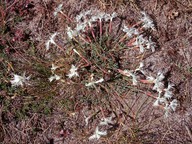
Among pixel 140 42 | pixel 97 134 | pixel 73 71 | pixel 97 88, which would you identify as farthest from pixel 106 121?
pixel 140 42

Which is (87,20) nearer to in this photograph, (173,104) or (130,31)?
(130,31)

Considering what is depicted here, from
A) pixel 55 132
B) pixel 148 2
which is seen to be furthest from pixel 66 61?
pixel 148 2

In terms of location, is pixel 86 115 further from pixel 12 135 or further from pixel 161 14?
pixel 161 14

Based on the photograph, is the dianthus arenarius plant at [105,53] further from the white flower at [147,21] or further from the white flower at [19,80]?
the white flower at [19,80]

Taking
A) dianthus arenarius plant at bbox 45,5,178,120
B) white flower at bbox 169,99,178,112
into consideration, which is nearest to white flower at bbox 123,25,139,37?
dianthus arenarius plant at bbox 45,5,178,120

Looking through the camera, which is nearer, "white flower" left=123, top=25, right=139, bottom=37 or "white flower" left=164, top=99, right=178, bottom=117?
"white flower" left=164, top=99, right=178, bottom=117

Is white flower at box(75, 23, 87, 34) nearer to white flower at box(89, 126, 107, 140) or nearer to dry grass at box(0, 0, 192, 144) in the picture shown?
dry grass at box(0, 0, 192, 144)

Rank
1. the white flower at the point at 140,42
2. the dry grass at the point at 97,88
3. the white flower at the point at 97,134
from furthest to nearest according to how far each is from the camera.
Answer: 1. the dry grass at the point at 97,88
2. the white flower at the point at 140,42
3. the white flower at the point at 97,134

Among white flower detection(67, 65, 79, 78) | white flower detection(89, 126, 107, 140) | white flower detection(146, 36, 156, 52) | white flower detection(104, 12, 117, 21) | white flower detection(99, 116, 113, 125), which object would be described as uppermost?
white flower detection(104, 12, 117, 21)

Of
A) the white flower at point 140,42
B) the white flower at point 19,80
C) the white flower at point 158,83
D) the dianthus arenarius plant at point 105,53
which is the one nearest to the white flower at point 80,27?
the dianthus arenarius plant at point 105,53
